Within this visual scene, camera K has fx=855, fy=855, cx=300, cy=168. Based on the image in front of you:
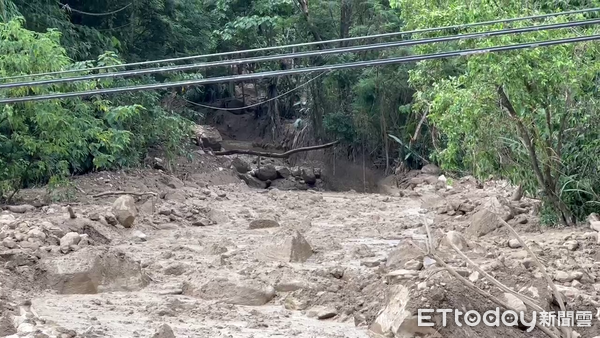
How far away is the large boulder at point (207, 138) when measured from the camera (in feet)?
92.5

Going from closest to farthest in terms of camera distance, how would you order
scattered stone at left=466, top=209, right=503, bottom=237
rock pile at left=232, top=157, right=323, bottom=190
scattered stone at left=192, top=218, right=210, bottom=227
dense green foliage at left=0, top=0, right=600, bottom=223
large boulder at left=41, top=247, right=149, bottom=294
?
large boulder at left=41, top=247, right=149, bottom=294
dense green foliage at left=0, top=0, right=600, bottom=223
scattered stone at left=466, top=209, right=503, bottom=237
scattered stone at left=192, top=218, right=210, bottom=227
rock pile at left=232, top=157, right=323, bottom=190

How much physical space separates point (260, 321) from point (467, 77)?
17.3ft

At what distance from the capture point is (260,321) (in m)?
10.0

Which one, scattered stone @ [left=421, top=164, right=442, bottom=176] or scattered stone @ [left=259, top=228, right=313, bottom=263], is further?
scattered stone @ [left=421, top=164, right=442, bottom=176]

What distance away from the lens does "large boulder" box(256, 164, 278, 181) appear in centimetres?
2739

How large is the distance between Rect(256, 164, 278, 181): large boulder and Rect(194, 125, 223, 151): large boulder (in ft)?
7.13

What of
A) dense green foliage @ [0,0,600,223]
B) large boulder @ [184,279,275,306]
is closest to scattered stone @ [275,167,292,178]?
dense green foliage @ [0,0,600,223]

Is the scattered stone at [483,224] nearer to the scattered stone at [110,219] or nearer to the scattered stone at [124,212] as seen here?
the scattered stone at [124,212]

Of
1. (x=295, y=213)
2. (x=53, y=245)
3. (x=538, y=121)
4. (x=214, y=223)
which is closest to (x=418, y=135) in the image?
(x=295, y=213)

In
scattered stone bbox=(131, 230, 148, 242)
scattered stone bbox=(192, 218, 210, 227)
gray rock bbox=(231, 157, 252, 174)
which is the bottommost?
gray rock bbox=(231, 157, 252, 174)

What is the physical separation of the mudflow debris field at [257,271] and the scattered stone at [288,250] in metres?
0.02

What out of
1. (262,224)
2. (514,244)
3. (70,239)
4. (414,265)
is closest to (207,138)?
(262,224)

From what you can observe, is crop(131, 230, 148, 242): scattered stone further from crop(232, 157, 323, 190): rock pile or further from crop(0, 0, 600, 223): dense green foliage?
crop(232, 157, 323, 190): rock pile

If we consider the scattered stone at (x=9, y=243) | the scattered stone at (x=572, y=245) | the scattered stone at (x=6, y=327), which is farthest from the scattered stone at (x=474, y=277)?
the scattered stone at (x=9, y=243)
